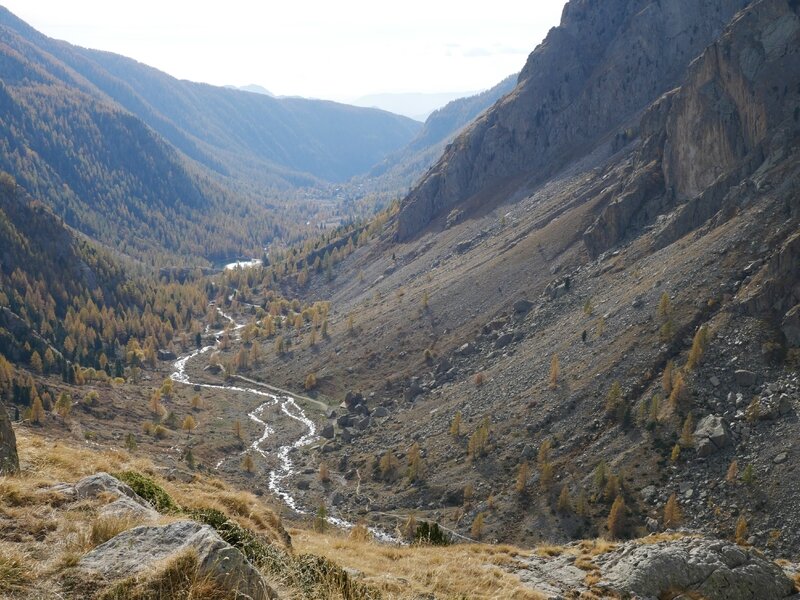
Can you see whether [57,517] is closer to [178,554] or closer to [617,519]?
[178,554]

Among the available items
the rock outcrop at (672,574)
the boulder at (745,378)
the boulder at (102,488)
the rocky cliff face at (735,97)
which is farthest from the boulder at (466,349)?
the boulder at (102,488)

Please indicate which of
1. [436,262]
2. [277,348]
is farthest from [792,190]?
→ [277,348]

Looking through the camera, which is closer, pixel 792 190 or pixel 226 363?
pixel 792 190

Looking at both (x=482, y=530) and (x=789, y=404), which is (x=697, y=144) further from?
(x=482, y=530)

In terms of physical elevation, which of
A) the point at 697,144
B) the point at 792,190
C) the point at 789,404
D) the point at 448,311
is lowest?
the point at 789,404

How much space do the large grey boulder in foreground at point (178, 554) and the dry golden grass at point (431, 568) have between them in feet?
16.5

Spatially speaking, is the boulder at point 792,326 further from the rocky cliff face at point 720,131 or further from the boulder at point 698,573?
the boulder at point 698,573

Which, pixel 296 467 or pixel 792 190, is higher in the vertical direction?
pixel 792 190

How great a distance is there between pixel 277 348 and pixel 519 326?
69.8 m

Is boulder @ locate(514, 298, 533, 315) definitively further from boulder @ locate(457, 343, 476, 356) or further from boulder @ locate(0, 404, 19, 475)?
boulder @ locate(0, 404, 19, 475)

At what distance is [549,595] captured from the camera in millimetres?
22750

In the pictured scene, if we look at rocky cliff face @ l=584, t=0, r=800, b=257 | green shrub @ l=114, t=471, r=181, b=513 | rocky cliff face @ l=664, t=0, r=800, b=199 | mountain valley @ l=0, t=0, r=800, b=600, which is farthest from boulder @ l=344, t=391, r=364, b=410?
green shrub @ l=114, t=471, r=181, b=513

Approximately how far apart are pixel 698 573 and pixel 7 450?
2499cm

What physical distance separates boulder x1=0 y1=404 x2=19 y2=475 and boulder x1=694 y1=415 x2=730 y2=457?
230 feet
